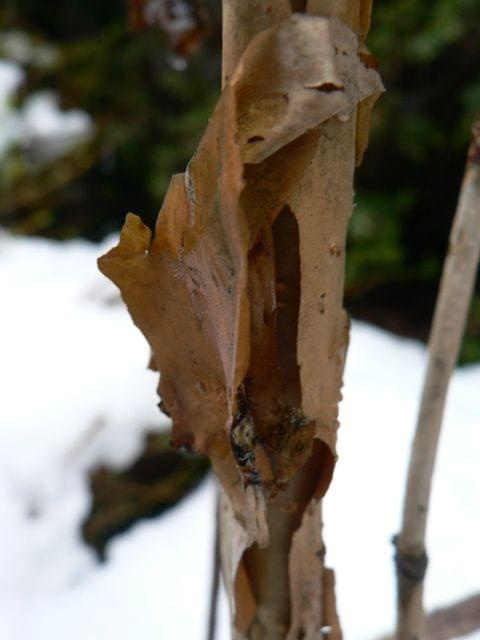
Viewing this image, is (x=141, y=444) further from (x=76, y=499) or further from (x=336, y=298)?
(x=336, y=298)

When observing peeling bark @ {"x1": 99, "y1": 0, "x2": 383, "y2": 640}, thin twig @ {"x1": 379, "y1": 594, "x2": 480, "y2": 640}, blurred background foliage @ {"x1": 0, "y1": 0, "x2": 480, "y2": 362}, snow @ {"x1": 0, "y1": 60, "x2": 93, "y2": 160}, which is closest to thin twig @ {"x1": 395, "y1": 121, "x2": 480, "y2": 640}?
peeling bark @ {"x1": 99, "y1": 0, "x2": 383, "y2": 640}

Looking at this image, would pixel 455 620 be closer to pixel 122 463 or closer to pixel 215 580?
pixel 215 580

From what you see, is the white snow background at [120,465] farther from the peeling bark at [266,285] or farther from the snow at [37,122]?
the snow at [37,122]

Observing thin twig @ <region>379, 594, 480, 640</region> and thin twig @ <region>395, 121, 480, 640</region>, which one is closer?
thin twig @ <region>395, 121, 480, 640</region>

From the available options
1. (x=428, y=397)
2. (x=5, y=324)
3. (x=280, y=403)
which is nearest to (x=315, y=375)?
(x=280, y=403)

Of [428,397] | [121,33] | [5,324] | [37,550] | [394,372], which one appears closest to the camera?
[428,397]

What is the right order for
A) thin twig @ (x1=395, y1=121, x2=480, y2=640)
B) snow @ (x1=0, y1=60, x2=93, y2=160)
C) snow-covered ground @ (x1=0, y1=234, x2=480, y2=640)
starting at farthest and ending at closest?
snow @ (x1=0, y1=60, x2=93, y2=160) < snow-covered ground @ (x1=0, y1=234, x2=480, y2=640) < thin twig @ (x1=395, y1=121, x2=480, y2=640)

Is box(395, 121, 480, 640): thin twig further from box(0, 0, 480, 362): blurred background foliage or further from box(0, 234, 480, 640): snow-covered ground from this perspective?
box(0, 0, 480, 362): blurred background foliage
